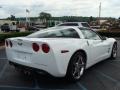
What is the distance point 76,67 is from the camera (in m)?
5.68

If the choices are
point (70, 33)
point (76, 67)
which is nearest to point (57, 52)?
point (76, 67)

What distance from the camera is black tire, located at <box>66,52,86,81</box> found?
5404mm

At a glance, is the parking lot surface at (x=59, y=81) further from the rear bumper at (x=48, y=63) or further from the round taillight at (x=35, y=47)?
the round taillight at (x=35, y=47)

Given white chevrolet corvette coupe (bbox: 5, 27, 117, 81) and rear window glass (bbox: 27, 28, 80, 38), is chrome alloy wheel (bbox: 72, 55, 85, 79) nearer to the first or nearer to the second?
white chevrolet corvette coupe (bbox: 5, 27, 117, 81)

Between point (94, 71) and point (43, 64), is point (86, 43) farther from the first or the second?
point (43, 64)

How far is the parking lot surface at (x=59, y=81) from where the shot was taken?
5.28m

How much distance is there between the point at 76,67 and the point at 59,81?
563mm

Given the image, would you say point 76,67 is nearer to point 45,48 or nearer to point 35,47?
point 45,48

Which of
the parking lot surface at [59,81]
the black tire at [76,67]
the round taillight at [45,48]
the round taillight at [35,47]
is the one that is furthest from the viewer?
the black tire at [76,67]

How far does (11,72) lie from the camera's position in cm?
658

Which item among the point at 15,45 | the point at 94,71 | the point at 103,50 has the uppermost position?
the point at 15,45

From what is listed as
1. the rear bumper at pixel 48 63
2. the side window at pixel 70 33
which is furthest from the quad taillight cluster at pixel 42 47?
the side window at pixel 70 33

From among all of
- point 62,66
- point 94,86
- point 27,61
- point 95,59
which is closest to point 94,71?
point 95,59

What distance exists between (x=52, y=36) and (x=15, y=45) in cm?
100
